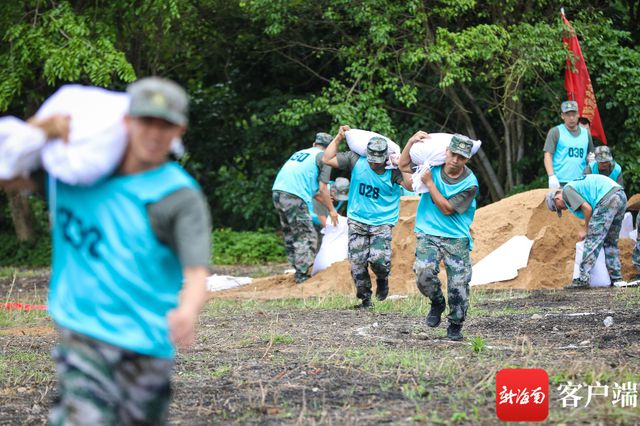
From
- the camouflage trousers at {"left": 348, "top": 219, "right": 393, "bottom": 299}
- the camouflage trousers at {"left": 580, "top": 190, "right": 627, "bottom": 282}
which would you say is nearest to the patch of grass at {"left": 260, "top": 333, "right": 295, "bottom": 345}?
the camouflage trousers at {"left": 348, "top": 219, "right": 393, "bottom": 299}

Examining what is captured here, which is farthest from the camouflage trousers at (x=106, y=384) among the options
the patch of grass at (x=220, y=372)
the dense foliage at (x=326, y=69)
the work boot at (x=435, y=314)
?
the dense foliage at (x=326, y=69)

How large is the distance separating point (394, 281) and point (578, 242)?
8.55 ft

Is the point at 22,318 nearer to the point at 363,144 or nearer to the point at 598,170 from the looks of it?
the point at 363,144

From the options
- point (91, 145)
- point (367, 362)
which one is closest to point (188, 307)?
point (91, 145)

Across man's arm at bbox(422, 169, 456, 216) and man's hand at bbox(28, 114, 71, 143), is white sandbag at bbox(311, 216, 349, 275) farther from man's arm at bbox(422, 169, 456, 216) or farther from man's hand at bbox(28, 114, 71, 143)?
man's hand at bbox(28, 114, 71, 143)

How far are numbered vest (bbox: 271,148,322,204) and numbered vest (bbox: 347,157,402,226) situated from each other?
124 inches

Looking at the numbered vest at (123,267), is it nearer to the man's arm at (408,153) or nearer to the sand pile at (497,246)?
the man's arm at (408,153)

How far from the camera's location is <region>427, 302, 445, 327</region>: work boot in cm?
1034

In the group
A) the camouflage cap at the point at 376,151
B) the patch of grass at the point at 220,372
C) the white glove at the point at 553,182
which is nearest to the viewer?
the patch of grass at the point at 220,372

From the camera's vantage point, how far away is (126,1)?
2084 cm

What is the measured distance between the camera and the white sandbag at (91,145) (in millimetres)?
4402

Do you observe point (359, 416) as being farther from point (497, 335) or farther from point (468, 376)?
point (497, 335)

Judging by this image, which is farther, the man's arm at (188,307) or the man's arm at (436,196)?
the man's arm at (436,196)

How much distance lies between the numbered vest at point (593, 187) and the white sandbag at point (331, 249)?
3.50 meters
